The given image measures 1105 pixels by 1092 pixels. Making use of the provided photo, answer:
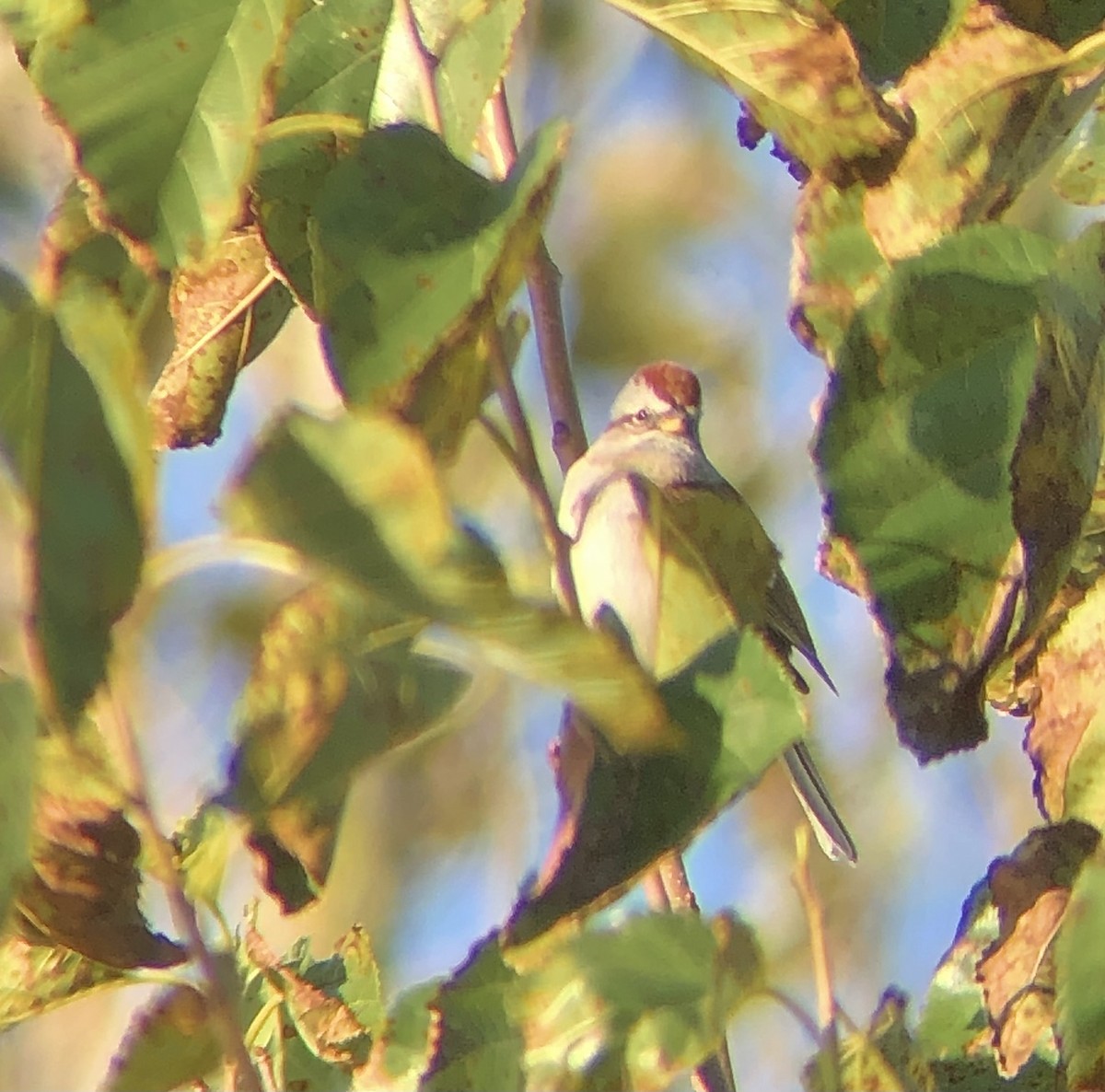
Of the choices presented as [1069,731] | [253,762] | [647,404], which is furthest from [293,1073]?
[647,404]

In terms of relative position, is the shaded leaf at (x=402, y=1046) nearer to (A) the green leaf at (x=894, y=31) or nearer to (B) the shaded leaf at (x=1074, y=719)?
(B) the shaded leaf at (x=1074, y=719)

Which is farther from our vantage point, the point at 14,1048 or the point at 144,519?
the point at 14,1048

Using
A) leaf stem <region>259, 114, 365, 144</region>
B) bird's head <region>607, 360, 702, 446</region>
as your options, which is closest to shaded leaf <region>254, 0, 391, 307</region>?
leaf stem <region>259, 114, 365, 144</region>

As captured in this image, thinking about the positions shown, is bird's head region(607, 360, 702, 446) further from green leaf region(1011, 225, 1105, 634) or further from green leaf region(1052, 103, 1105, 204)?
green leaf region(1011, 225, 1105, 634)

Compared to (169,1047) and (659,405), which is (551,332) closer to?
(169,1047)

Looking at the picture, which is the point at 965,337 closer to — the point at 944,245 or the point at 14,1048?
the point at 944,245

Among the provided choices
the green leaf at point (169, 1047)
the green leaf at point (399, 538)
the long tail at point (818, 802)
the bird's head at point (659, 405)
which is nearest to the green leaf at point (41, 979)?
the green leaf at point (169, 1047)

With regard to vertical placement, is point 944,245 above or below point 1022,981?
above
